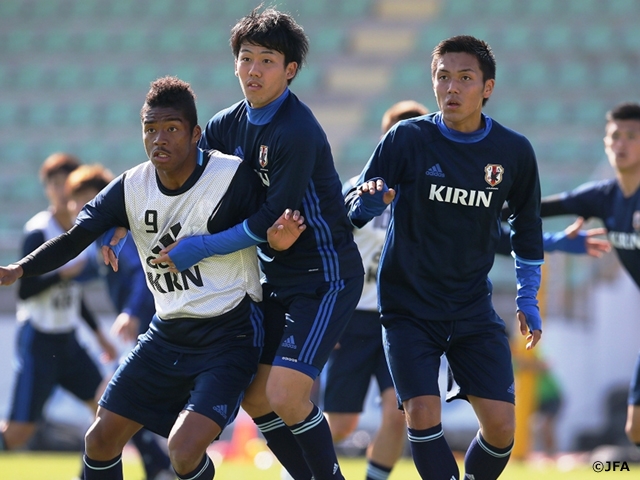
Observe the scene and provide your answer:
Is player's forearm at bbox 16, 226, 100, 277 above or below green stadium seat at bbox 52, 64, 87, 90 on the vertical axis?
below

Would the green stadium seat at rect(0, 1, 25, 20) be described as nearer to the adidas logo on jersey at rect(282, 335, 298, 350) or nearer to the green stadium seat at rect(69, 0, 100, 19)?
the green stadium seat at rect(69, 0, 100, 19)

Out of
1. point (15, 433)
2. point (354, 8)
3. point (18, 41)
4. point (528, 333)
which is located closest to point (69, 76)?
point (18, 41)

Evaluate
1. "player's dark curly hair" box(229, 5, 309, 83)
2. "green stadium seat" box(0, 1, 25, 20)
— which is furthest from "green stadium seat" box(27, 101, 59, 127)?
"player's dark curly hair" box(229, 5, 309, 83)

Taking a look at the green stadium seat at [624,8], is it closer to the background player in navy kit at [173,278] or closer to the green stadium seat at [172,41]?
the green stadium seat at [172,41]

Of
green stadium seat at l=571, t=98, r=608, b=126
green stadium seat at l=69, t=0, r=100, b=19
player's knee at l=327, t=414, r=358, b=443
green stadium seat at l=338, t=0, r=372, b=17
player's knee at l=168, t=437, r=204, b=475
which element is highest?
green stadium seat at l=69, t=0, r=100, b=19

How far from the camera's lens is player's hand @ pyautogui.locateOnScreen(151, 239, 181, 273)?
14.9 ft

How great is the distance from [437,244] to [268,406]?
1131mm

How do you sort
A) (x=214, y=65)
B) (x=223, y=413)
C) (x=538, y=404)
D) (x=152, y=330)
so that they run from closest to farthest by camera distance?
1. (x=223, y=413)
2. (x=152, y=330)
3. (x=538, y=404)
4. (x=214, y=65)

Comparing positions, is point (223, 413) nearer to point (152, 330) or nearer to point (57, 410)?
point (152, 330)

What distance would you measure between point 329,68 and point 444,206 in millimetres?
15361

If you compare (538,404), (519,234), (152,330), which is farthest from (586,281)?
(152,330)

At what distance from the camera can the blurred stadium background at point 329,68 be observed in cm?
1786

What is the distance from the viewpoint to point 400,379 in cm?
468

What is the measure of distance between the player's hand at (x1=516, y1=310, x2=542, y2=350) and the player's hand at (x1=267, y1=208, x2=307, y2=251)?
3.95 feet
